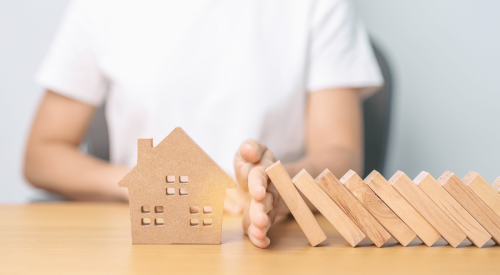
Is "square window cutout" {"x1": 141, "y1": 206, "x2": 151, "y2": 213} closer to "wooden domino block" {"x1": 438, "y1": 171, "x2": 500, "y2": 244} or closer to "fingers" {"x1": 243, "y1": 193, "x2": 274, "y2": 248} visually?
"fingers" {"x1": 243, "y1": 193, "x2": 274, "y2": 248}

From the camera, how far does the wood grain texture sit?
388 millimetres

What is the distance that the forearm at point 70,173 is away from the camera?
91cm

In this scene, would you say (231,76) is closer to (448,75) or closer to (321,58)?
(321,58)

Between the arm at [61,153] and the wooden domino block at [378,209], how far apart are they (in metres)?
0.70

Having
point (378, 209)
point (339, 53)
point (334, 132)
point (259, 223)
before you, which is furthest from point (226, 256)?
point (339, 53)

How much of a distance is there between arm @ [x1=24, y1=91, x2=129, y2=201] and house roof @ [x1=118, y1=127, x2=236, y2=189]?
23.2 inches

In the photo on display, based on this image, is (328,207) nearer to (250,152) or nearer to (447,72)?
(250,152)

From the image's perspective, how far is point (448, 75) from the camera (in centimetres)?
139

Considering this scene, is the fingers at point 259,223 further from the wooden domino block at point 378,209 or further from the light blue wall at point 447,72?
the light blue wall at point 447,72

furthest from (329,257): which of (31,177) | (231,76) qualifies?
(31,177)

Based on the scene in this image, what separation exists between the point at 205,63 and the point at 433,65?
884 millimetres

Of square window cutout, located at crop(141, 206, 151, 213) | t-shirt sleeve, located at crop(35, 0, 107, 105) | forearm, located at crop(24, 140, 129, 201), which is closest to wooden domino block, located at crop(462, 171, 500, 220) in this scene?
square window cutout, located at crop(141, 206, 151, 213)

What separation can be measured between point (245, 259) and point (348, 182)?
13cm

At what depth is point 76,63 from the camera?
101cm
